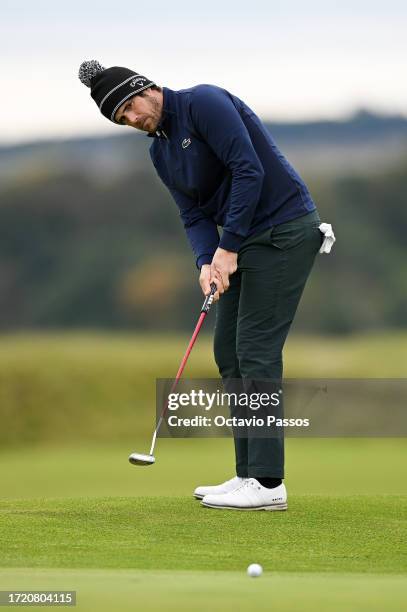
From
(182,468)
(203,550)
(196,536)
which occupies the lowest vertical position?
(203,550)

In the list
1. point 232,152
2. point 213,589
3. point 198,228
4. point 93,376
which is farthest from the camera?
point 93,376

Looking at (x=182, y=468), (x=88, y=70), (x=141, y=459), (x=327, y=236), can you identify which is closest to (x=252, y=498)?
(x=141, y=459)

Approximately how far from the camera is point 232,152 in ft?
12.7

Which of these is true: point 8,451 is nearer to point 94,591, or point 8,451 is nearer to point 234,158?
point 234,158

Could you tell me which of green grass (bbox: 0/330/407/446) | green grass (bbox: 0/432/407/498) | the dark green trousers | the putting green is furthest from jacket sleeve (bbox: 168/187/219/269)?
green grass (bbox: 0/330/407/446)

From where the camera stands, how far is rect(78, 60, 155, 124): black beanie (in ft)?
12.9

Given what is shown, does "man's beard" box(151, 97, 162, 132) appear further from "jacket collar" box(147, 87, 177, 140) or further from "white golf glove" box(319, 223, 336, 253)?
"white golf glove" box(319, 223, 336, 253)

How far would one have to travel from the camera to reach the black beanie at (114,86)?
3924 millimetres

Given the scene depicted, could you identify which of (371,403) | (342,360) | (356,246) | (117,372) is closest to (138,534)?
(371,403)

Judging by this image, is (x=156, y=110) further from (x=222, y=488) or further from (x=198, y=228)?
(x=222, y=488)

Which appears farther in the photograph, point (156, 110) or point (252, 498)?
point (252, 498)

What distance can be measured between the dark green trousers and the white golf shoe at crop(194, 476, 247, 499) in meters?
0.18

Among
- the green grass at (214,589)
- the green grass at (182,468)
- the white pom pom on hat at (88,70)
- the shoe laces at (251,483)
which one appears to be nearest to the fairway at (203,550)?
the green grass at (214,589)

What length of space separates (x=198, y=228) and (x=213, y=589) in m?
1.91
